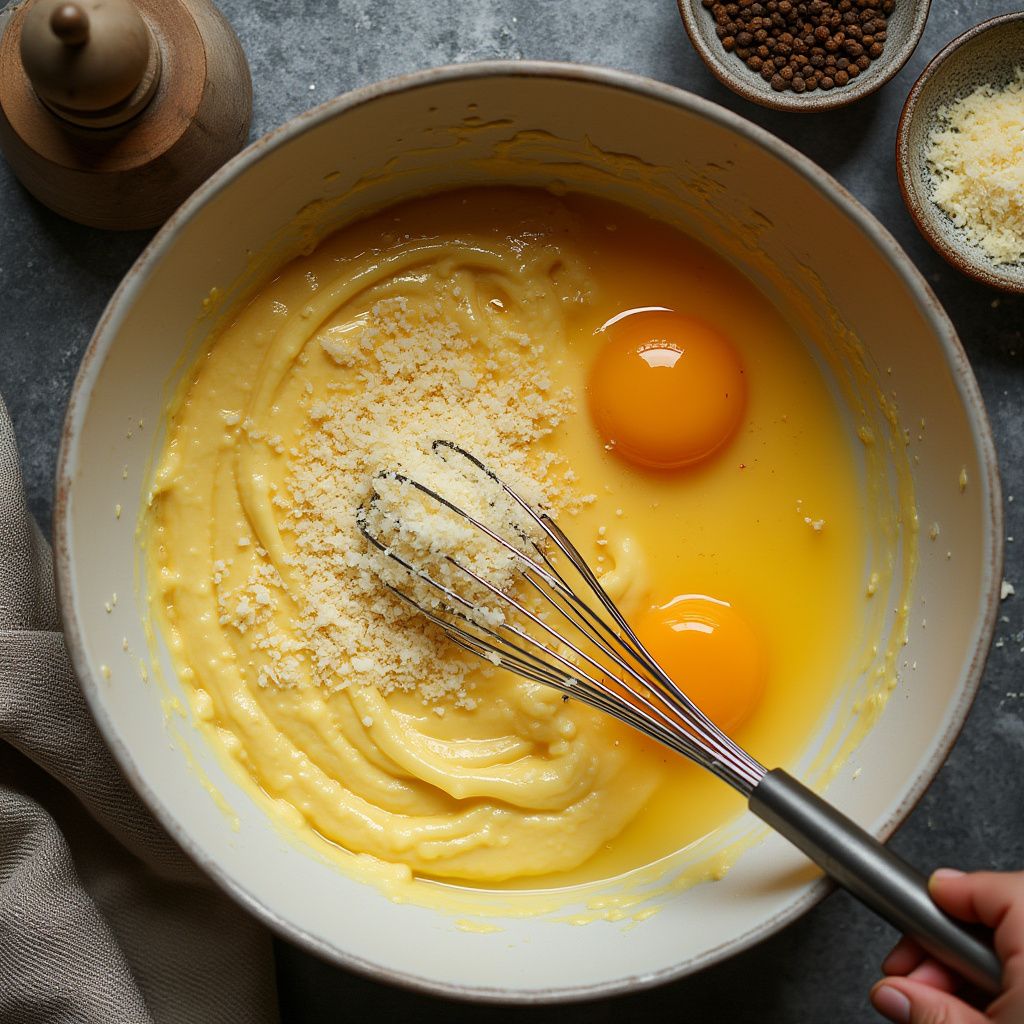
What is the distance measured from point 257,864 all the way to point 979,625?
4.19ft

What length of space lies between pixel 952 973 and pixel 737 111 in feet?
→ 5.27

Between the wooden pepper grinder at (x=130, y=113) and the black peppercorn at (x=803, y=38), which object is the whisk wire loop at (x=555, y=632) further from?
the black peppercorn at (x=803, y=38)

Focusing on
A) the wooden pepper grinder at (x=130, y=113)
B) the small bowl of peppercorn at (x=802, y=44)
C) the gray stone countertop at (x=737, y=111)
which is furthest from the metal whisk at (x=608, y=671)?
the small bowl of peppercorn at (x=802, y=44)

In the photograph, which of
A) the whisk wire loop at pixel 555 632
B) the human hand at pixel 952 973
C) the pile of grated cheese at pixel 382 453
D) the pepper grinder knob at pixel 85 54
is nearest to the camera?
the human hand at pixel 952 973

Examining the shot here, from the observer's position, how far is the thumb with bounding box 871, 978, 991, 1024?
150cm

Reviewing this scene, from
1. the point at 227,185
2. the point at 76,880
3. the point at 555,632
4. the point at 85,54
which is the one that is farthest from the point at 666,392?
the point at 76,880

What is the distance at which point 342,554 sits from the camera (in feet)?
6.29

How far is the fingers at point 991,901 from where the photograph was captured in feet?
4.72

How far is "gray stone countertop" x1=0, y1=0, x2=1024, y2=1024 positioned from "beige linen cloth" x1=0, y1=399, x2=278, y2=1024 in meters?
0.14

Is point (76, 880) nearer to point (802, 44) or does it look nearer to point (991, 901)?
point (991, 901)

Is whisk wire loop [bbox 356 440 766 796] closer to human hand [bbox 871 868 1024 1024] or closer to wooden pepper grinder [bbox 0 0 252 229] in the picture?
human hand [bbox 871 868 1024 1024]

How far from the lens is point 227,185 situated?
1.62 meters

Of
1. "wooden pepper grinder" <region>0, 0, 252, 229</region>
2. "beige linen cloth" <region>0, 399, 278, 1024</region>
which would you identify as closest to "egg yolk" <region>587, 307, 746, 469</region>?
"wooden pepper grinder" <region>0, 0, 252, 229</region>

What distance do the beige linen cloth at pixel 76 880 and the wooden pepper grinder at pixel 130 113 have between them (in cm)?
45
